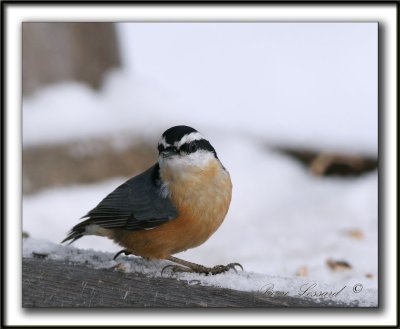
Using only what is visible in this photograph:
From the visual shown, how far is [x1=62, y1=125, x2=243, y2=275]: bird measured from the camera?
3.79m

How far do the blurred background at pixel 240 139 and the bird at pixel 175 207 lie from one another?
1.00 m

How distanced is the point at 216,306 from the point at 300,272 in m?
1.16

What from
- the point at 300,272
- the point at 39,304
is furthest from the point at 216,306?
the point at 300,272

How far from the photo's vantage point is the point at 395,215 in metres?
3.93

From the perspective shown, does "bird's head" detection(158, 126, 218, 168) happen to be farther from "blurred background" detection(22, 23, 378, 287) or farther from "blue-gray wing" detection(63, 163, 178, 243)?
"blurred background" detection(22, 23, 378, 287)

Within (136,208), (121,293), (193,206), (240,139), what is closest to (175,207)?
(193,206)

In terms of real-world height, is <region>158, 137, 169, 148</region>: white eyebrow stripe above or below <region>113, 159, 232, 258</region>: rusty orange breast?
above

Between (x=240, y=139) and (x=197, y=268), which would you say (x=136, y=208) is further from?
(x=240, y=139)

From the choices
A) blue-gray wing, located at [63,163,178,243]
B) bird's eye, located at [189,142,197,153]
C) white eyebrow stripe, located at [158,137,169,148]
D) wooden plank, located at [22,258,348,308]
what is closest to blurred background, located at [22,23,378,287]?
wooden plank, located at [22,258,348,308]

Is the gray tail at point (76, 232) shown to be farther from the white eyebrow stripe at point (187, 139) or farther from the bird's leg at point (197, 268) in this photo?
the white eyebrow stripe at point (187, 139)

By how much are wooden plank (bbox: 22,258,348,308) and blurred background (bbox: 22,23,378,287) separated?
3.17ft

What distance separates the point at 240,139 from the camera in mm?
6699

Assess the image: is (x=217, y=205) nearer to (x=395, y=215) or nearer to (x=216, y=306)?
(x=216, y=306)

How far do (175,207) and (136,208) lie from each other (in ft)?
0.66
